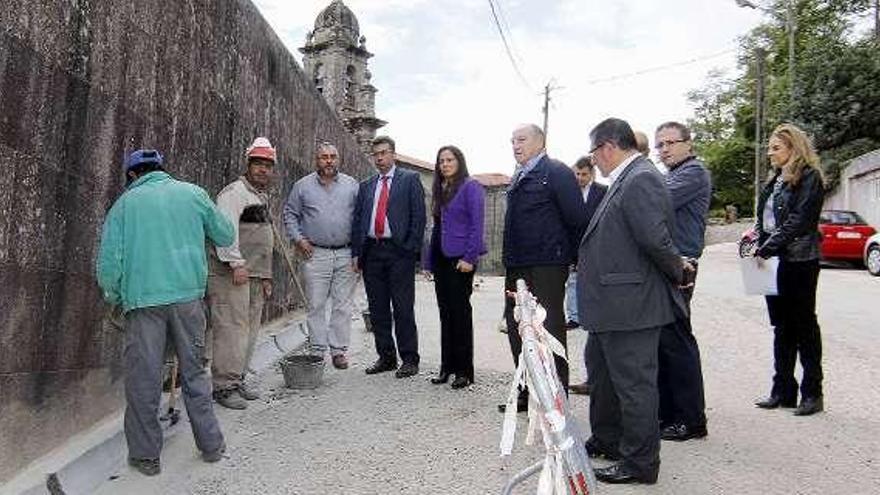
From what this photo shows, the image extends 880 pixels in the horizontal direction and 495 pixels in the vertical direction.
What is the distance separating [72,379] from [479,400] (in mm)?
2579

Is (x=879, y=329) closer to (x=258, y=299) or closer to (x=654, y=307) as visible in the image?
(x=654, y=307)

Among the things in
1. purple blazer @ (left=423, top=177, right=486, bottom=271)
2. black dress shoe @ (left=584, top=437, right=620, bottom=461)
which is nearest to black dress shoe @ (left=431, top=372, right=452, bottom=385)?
purple blazer @ (left=423, top=177, right=486, bottom=271)

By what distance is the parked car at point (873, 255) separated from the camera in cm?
1534

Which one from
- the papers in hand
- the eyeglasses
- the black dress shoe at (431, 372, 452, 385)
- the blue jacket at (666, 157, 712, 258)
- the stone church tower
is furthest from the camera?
the stone church tower

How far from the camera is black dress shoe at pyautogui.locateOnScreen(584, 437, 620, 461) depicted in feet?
12.8

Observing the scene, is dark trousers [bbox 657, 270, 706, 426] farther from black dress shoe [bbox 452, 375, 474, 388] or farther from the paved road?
black dress shoe [bbox 452, 375, 474, 388]

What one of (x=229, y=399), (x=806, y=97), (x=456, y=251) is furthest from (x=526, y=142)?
(x=806, y=97)

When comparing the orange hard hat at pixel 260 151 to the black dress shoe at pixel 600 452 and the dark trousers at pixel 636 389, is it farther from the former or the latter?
the black dress shoe at pixel 600 452

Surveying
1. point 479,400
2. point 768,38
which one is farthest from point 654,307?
point 768,38

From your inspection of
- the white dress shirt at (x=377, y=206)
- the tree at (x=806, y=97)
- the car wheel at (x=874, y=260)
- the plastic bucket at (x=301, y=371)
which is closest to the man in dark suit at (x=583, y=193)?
the white dress shirt at (x=377, y=206)

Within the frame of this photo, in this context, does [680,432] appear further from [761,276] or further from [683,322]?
[761,276]

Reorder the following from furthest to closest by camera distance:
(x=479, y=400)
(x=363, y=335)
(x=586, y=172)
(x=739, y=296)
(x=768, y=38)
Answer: (x=768, y=38) < (x=739, y=296) < (x=363, y=335) < (x=586, y=172) < (x=479, y=400)

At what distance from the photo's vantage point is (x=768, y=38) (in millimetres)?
39688

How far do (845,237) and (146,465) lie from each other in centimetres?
1761
